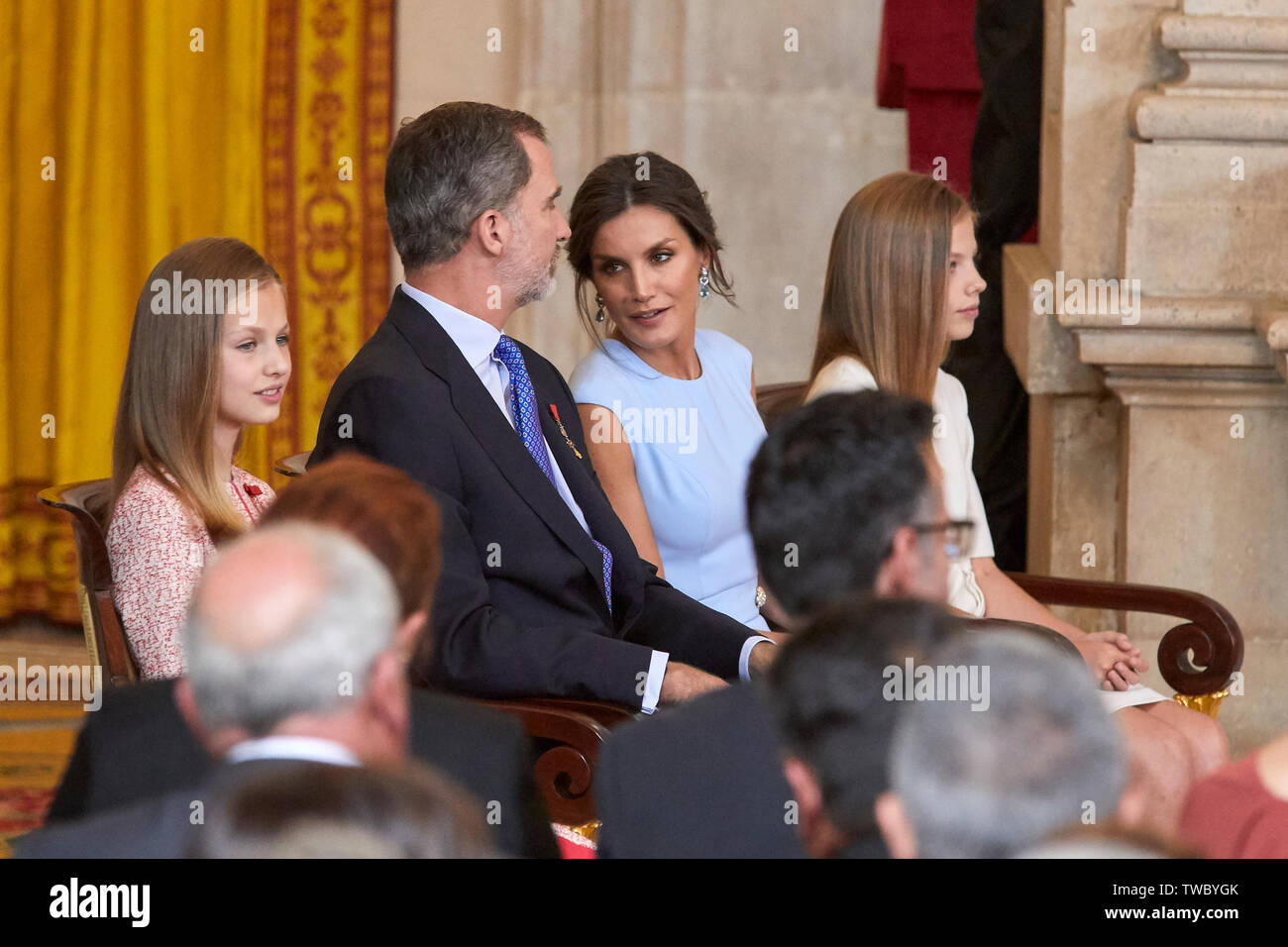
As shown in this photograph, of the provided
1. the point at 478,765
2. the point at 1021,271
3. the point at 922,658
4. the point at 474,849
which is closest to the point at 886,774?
the point at 922,658

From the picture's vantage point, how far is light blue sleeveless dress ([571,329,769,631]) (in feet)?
10.0

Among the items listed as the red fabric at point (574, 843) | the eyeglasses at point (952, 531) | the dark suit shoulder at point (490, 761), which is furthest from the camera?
the red fabric at point (574, 843)

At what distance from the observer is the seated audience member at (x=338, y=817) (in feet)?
3.17

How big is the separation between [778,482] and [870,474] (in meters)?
0.11

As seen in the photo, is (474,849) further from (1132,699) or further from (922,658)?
(1132,699)

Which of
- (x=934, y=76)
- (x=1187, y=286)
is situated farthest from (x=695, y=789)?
(x=934, y=76)

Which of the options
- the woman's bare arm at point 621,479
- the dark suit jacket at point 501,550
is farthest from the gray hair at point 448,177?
the woman's bare arm at point 621,479

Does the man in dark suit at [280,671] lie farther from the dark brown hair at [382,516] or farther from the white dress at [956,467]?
the white dress at [956,467]

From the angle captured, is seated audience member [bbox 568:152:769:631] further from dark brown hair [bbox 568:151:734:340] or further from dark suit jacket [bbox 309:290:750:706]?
dark suit jacket [bbox 309:290:750:706]

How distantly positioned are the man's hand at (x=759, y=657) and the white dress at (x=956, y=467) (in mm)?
463

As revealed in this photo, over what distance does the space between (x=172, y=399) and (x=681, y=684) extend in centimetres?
98

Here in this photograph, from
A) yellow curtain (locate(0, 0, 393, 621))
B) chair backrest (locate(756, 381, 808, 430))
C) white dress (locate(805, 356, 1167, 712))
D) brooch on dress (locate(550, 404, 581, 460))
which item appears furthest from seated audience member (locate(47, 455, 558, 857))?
yellow curtain (locate(0, 0, 393, 621))

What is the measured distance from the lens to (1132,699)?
2.86 metres

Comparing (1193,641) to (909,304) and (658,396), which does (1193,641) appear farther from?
(658,396)
